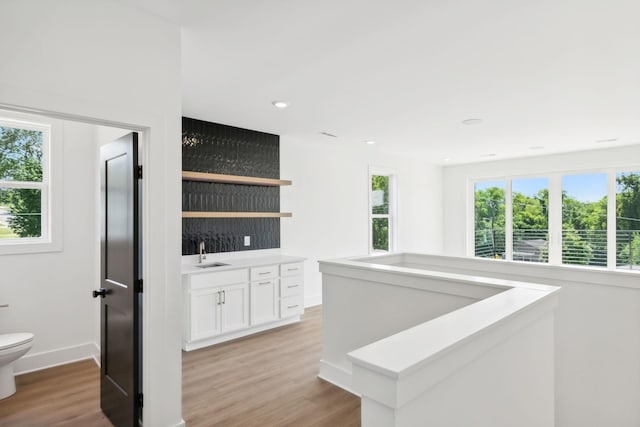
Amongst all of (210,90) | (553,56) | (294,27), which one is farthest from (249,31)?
(553,56)

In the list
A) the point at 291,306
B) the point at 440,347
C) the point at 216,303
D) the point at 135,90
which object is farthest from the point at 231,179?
the point at 440,347

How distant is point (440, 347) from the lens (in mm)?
→ 1143

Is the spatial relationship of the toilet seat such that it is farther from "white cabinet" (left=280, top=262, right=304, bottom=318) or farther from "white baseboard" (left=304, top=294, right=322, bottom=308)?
"white baseboard" (left=304, top=294, right=322, bottom=308)

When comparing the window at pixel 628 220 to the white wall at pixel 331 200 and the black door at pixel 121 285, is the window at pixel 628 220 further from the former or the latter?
the black door at pixel 121 285

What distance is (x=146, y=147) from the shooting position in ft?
6.88

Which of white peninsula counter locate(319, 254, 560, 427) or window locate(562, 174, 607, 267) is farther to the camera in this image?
window locate(562, 174, 607, 267)

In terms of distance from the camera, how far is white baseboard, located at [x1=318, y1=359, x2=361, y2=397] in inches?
116

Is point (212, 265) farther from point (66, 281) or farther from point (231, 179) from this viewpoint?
point (66, 281)

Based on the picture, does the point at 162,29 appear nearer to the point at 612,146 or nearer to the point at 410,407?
the point at 410,407

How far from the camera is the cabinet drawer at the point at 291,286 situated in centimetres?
452

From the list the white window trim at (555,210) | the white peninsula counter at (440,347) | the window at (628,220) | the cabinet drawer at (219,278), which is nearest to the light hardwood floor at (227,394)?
the white peninsula counter at (440,347)

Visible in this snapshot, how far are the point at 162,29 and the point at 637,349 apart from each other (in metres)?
3.68

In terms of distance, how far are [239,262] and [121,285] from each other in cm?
208

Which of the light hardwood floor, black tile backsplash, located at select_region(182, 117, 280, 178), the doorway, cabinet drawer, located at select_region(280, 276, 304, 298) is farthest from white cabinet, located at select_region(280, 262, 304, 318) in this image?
the doorway
